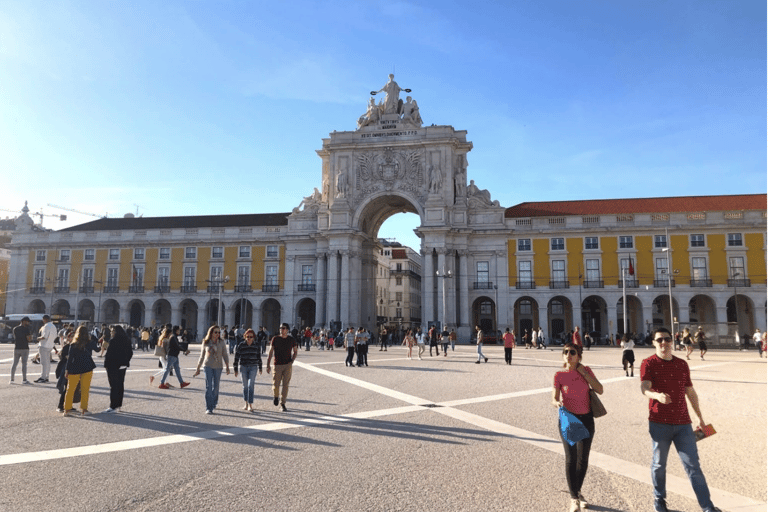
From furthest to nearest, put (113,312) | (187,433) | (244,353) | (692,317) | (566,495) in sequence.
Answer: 1. (113,312)
2. (692,317)
3. (244,353)
4. (187,433)
5. (566,495)

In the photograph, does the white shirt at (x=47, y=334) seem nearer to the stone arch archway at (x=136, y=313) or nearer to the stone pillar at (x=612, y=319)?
the stone pillar at (x=612, y=319)

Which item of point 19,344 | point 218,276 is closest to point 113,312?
point 218,276

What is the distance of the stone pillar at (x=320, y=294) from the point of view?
176ft

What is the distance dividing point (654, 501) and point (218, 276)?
55.1 m

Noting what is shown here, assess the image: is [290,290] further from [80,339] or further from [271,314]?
[80,339]

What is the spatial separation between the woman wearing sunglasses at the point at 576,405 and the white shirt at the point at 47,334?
14377 mm

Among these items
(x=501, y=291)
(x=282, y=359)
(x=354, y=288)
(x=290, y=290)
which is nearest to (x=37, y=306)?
(x=290, y=290)

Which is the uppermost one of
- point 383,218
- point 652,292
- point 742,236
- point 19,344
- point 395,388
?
point 383,218

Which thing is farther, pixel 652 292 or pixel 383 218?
pixel 383 218

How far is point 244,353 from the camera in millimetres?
11242

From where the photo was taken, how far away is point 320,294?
177 ft

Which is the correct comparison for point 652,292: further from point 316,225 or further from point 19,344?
point 19,344

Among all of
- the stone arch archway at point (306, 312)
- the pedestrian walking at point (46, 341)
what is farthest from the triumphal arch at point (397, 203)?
the pedestrian walking at point (46, 341)

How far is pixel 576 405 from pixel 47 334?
14948 millimetres
